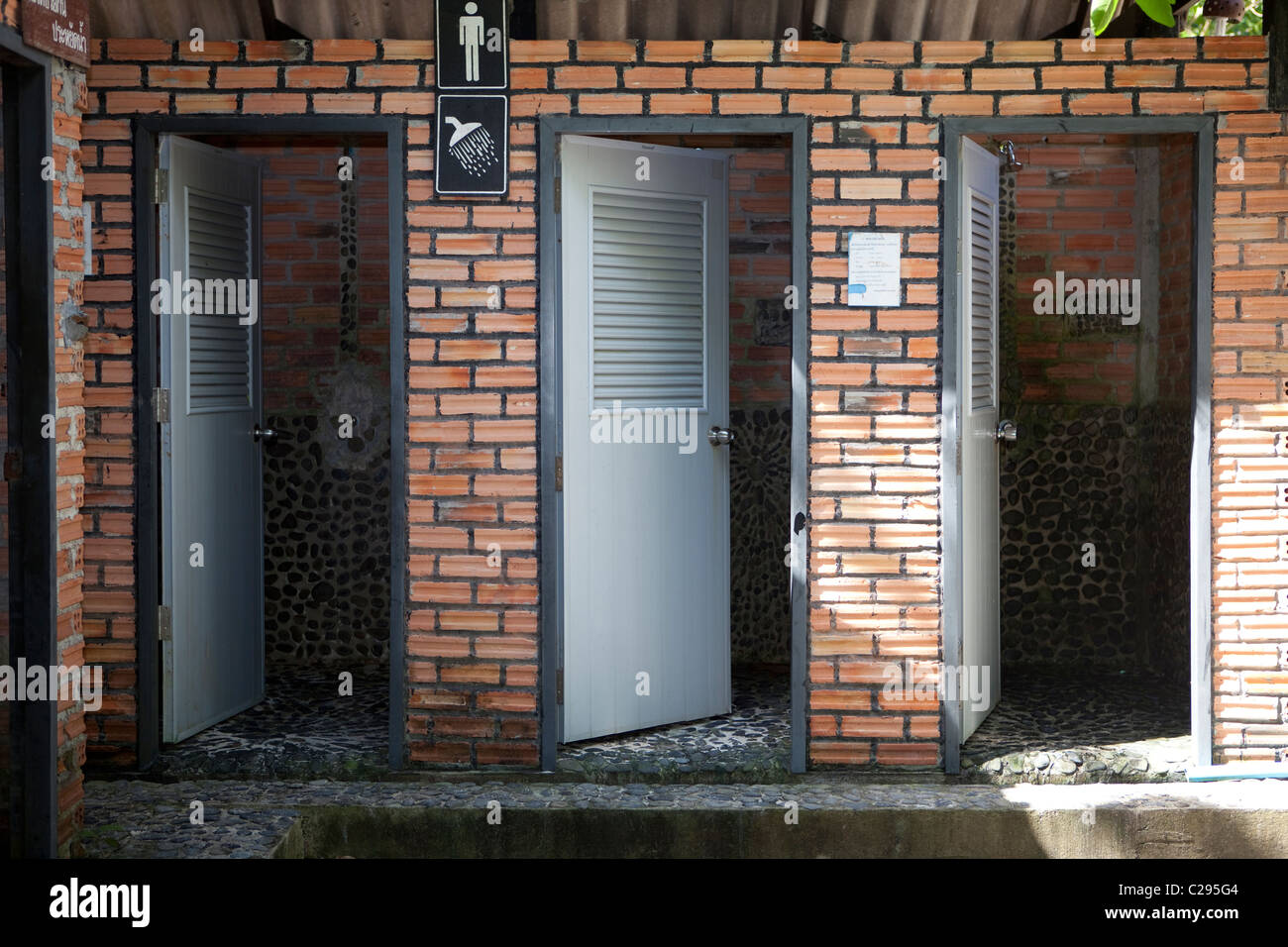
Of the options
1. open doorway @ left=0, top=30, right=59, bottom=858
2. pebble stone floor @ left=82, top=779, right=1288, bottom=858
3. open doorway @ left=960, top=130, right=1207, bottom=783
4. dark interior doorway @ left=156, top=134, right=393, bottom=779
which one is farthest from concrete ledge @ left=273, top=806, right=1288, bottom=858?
dark interior doorway @ left=156, top=134, right=393, bottom=779

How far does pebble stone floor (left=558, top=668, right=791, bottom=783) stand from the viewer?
15.6ft

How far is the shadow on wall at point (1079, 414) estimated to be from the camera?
6.31 metres

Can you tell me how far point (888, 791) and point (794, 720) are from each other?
401 mm

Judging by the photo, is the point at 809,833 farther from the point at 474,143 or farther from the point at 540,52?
the point at 540,52

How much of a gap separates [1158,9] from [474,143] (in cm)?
221

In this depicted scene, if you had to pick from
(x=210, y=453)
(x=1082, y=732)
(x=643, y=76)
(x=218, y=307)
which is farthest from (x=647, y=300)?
(x=1082, y=732)

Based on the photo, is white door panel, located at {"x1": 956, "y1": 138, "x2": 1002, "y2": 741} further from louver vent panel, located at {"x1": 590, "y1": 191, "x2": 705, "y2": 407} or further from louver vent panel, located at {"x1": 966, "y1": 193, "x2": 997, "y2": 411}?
louver vent panel, located at {"x1": 590, "y1": 191, "x2": 705, "y2": 407}

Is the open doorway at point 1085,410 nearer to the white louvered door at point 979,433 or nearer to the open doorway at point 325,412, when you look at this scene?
the white louvered door at point 979,433

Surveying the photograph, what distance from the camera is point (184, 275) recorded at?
16.3 feet

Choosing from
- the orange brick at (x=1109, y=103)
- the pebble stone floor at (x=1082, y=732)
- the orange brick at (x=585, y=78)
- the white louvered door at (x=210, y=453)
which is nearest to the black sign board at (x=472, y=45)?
the orange brick at (x=585, y=78)

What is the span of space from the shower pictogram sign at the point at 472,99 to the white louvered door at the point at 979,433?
1.62m
